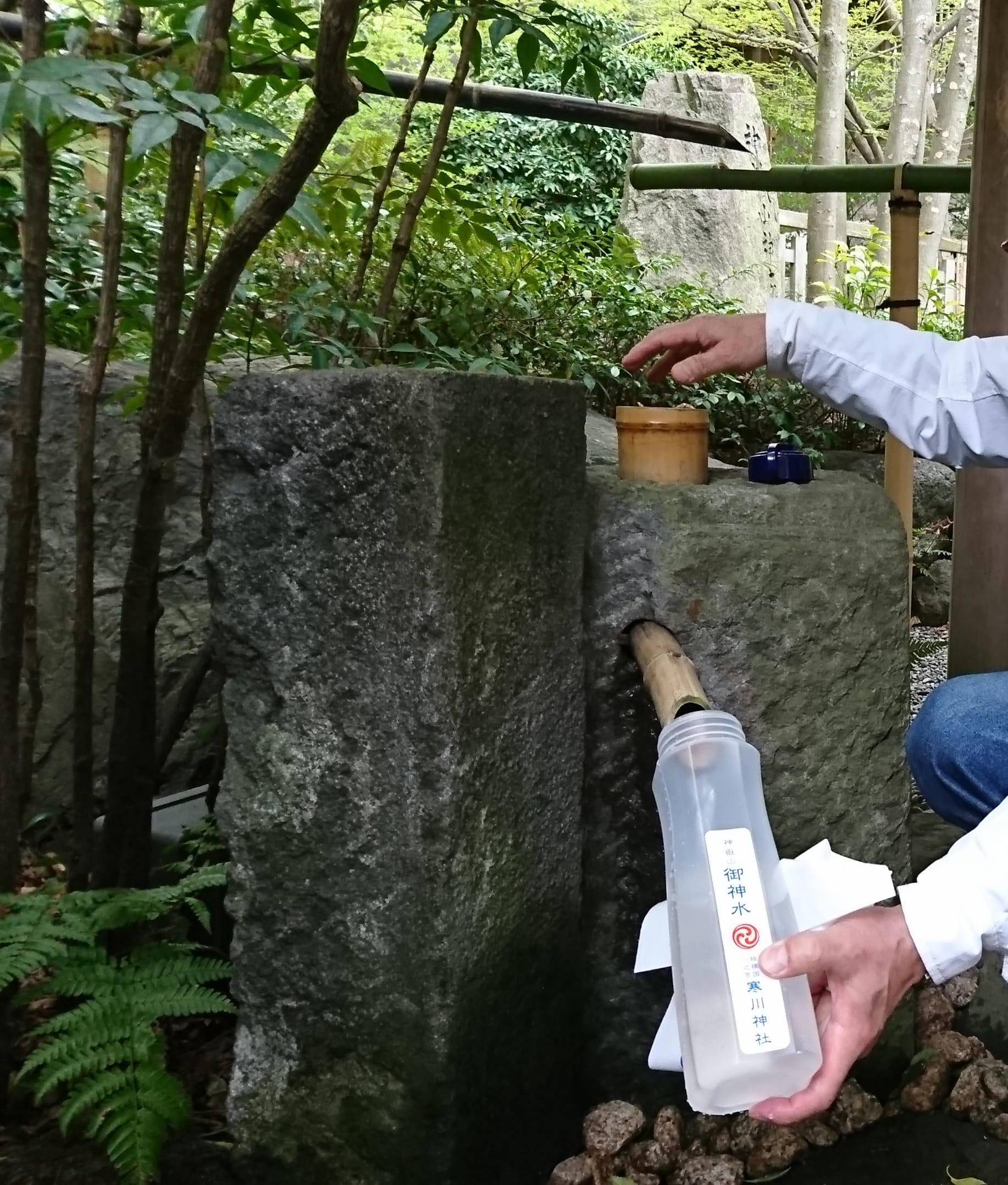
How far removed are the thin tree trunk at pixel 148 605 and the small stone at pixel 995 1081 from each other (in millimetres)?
1578

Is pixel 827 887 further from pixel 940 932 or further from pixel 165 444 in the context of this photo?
pixel 165 444

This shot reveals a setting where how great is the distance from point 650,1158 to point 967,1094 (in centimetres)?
60

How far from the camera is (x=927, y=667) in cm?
501

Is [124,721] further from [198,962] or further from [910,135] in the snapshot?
[910,135]

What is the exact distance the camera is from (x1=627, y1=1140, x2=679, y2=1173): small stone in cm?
164

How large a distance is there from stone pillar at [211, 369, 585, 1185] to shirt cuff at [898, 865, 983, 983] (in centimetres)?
62

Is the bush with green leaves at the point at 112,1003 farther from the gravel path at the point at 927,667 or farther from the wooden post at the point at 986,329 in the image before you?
the gravel path at the point at 927,667

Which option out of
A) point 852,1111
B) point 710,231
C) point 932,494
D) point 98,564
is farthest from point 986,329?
point 710,231

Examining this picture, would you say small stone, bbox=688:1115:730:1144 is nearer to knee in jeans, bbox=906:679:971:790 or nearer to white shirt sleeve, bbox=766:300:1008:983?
knee in jeans, bbox=906:679:971:790

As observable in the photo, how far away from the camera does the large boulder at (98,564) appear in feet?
8.17

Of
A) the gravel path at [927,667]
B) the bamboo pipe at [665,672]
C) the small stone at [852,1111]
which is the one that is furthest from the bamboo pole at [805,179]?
the small stone at [852,1111]

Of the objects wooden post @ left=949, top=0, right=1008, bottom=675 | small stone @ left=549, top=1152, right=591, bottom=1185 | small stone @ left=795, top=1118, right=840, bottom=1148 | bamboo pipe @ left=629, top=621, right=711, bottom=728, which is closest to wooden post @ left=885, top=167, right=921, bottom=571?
wooden post @ left=949, top=0, right=1008, bottom=675

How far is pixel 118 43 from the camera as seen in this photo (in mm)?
1699

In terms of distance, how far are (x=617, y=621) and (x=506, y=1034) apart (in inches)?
25.7
